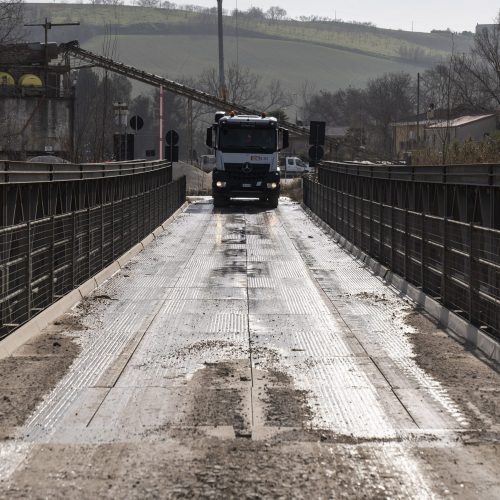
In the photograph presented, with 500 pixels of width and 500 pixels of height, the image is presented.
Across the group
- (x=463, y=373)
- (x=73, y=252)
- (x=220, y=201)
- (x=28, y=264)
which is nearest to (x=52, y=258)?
(x=28, y=264)

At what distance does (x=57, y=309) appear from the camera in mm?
14531

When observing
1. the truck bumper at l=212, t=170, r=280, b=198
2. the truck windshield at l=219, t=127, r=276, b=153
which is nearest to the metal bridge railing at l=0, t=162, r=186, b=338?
Result: the truck windshield at l=219, t=127, r=276, b=153

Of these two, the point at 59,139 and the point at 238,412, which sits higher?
the point at 59,139

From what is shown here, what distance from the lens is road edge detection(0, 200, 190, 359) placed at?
11645mm

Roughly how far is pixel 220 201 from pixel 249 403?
124 feet

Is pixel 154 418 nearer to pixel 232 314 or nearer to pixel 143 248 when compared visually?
pixel 232 314

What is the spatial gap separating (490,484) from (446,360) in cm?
467

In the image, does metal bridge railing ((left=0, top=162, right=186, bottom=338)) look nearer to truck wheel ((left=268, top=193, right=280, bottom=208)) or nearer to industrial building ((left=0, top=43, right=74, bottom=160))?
truck wheel ((left=268, top=193, right=280, bottom=208))

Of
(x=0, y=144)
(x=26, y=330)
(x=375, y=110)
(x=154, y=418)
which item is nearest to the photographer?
(x=154, y=418)

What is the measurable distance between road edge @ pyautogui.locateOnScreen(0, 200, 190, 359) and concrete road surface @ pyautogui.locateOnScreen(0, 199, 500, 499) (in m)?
0.19

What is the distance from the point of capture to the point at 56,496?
6367 mm

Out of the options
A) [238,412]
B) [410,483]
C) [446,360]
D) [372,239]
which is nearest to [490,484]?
[410,483]

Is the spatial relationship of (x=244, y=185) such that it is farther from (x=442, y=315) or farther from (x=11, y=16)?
(x=11, y=16)

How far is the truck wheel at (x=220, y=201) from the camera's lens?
46325 millimetres
